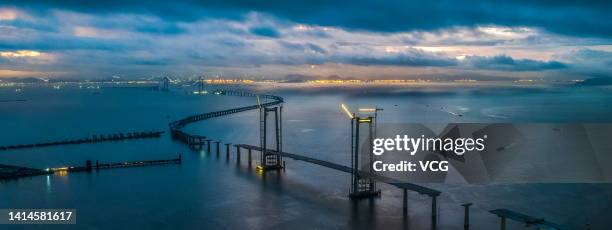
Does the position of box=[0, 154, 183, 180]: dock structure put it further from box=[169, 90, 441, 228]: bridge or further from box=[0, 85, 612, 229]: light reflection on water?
box=[169, 90, 441, 228]: bridge

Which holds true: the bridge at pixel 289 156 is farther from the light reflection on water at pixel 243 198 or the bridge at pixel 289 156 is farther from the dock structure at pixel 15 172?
the dock structure at pixel 15 172

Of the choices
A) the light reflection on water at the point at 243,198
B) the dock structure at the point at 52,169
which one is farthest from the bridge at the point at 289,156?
the dock structure at the point at 52,169

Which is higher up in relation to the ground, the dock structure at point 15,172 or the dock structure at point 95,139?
the dock structure at point 15,172

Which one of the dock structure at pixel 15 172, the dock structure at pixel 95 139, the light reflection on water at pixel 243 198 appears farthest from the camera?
the dock structure at pixel 95 139

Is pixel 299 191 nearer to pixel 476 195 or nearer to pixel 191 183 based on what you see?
pixel 191 183

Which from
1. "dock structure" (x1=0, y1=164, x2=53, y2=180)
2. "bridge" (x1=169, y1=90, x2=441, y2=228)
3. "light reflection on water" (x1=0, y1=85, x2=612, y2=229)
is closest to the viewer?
"bridge" (x1=169, y1=90, x2=441, y2=228)

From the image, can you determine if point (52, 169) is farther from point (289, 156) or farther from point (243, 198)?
point (289, 156)

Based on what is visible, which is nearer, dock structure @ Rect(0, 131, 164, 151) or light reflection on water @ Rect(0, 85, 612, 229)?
light reflection on water @ Rect(0, 85, 612, 229)

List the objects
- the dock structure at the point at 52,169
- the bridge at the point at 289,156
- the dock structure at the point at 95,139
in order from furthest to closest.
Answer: the dock structure at the point at 95,139 → the dock structure at the point at 52,169 → the bridge at the point at 289,156

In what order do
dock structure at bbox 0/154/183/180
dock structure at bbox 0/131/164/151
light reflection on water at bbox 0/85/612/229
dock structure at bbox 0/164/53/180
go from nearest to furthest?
light reflection on water at bbox 0/85/612/229 → dock structure at bbox 0/164/53/180 → dock structure at bbox 0/154/183/180 → dock structure at bbox 0/131/164/151

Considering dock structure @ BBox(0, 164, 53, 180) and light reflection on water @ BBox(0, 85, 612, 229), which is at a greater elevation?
dock structure @ BBox(0, 164, 53, 180)

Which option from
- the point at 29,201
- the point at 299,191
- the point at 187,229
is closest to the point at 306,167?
the point at 299,191

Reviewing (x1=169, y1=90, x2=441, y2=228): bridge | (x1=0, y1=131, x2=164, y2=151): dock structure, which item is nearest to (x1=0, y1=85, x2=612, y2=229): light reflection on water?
(x1=169, y1=90, x2=441, y2=228): bridge

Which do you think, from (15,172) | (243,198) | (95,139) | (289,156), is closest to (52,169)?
(15,172)
